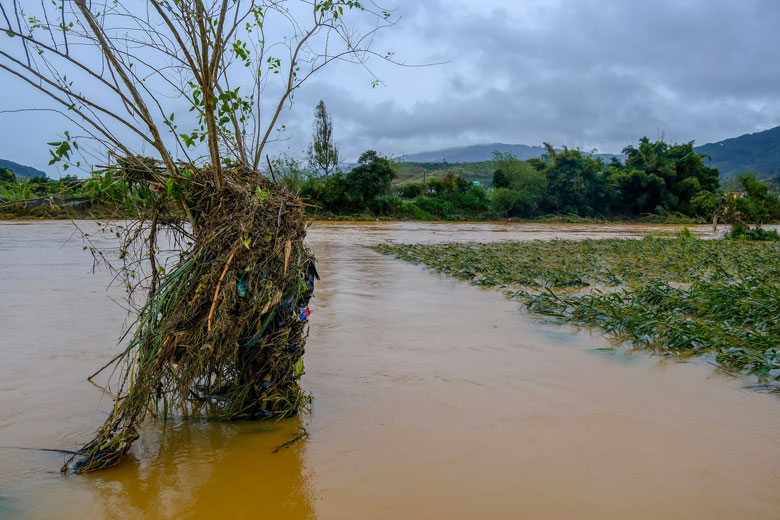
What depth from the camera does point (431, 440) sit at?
324 cm

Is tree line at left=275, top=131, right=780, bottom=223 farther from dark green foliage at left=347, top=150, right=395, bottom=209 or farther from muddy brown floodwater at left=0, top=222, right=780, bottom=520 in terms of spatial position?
muddy brown floodwater at left=0, top=222, right=780, bottom=520

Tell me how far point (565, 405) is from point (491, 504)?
144 cm

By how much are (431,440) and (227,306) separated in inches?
55.4

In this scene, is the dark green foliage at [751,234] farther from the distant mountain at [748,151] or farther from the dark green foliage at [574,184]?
the distant mountain at [748,151]

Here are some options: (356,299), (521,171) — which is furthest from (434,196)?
(356,299)

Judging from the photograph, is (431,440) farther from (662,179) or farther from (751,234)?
(662,179)

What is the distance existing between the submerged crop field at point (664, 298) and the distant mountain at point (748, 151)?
13694cm

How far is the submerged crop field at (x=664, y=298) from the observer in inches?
196

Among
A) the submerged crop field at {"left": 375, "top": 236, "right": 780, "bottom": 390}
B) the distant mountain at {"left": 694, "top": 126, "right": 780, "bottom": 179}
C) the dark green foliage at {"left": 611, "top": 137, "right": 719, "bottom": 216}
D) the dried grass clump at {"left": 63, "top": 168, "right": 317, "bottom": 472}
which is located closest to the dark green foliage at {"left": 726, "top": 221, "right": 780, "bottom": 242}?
the submerged crop field at {"left": 375, "top": 236, "right": 780, "bottom": 390}

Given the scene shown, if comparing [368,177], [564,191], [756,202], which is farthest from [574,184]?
[368,177]

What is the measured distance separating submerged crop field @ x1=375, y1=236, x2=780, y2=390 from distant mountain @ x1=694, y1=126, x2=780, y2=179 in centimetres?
13694

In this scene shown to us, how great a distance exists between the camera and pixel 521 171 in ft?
137

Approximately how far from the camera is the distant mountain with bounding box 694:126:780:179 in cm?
13012

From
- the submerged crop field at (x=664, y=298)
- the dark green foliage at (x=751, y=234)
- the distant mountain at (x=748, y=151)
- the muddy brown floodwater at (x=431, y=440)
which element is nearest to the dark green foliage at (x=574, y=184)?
the dark green foliage at (x=751, y=234)
